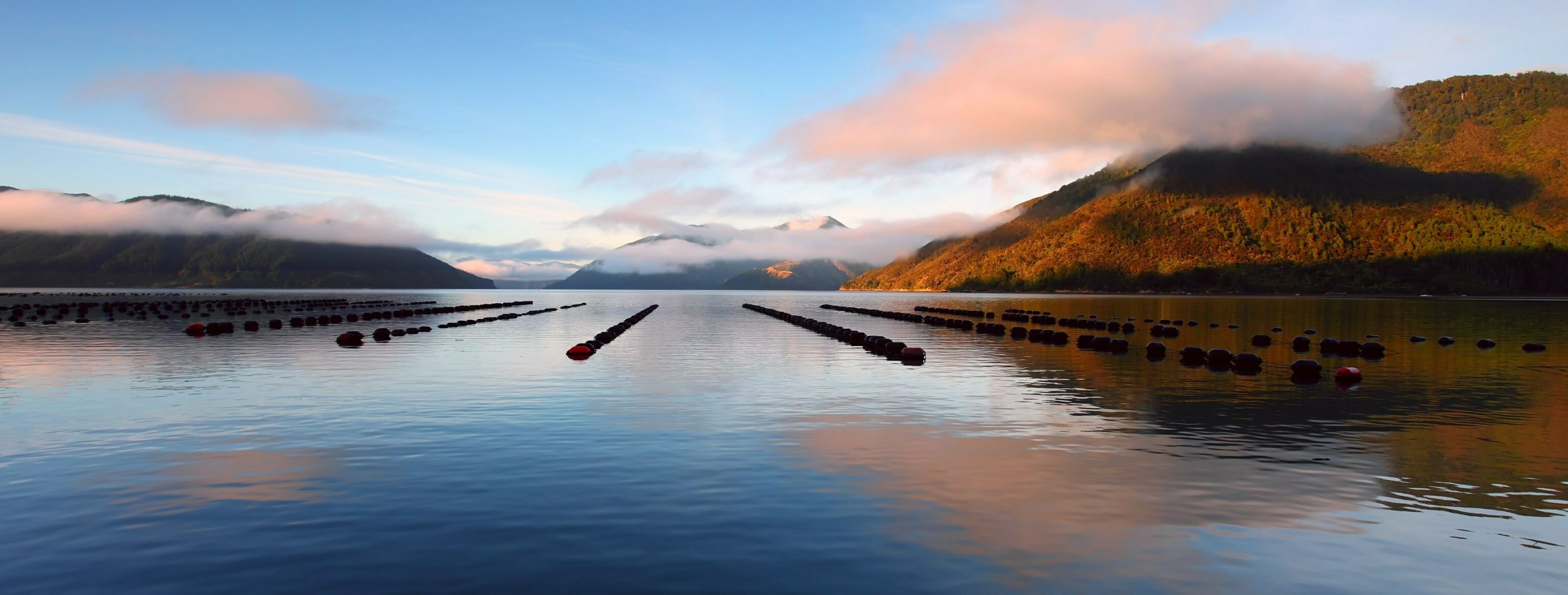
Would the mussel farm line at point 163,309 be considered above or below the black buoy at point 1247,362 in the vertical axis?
below

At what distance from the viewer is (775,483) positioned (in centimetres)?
1834

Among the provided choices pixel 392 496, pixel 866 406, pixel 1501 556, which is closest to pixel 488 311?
pixel 866 406

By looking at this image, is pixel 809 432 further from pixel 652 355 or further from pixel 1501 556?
pixel 652 355

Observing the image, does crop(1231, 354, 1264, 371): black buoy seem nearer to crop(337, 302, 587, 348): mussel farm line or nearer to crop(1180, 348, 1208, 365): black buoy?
crop(1180, 348, 1208, 365): black buoy

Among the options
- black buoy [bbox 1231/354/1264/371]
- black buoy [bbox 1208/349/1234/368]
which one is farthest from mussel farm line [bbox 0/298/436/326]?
black buoy [bbox 1231/354/1264/371]

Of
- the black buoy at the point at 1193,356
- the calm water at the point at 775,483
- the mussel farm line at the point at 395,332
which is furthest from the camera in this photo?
the mussel farm line at the point at 395,332

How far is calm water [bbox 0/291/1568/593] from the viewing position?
1259 cm

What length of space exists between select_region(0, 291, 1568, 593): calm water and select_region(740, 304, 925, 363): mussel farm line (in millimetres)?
9423

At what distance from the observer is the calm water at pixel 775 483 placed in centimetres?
1259

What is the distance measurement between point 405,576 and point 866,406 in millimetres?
20976

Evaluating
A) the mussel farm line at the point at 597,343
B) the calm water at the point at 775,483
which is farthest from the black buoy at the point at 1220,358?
the mussel farm line at the point at 597,343

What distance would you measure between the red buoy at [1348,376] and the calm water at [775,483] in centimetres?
116

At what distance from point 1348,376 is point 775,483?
110ft

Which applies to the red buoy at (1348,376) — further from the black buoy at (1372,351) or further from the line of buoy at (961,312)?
the line of buoy at (961,312)
